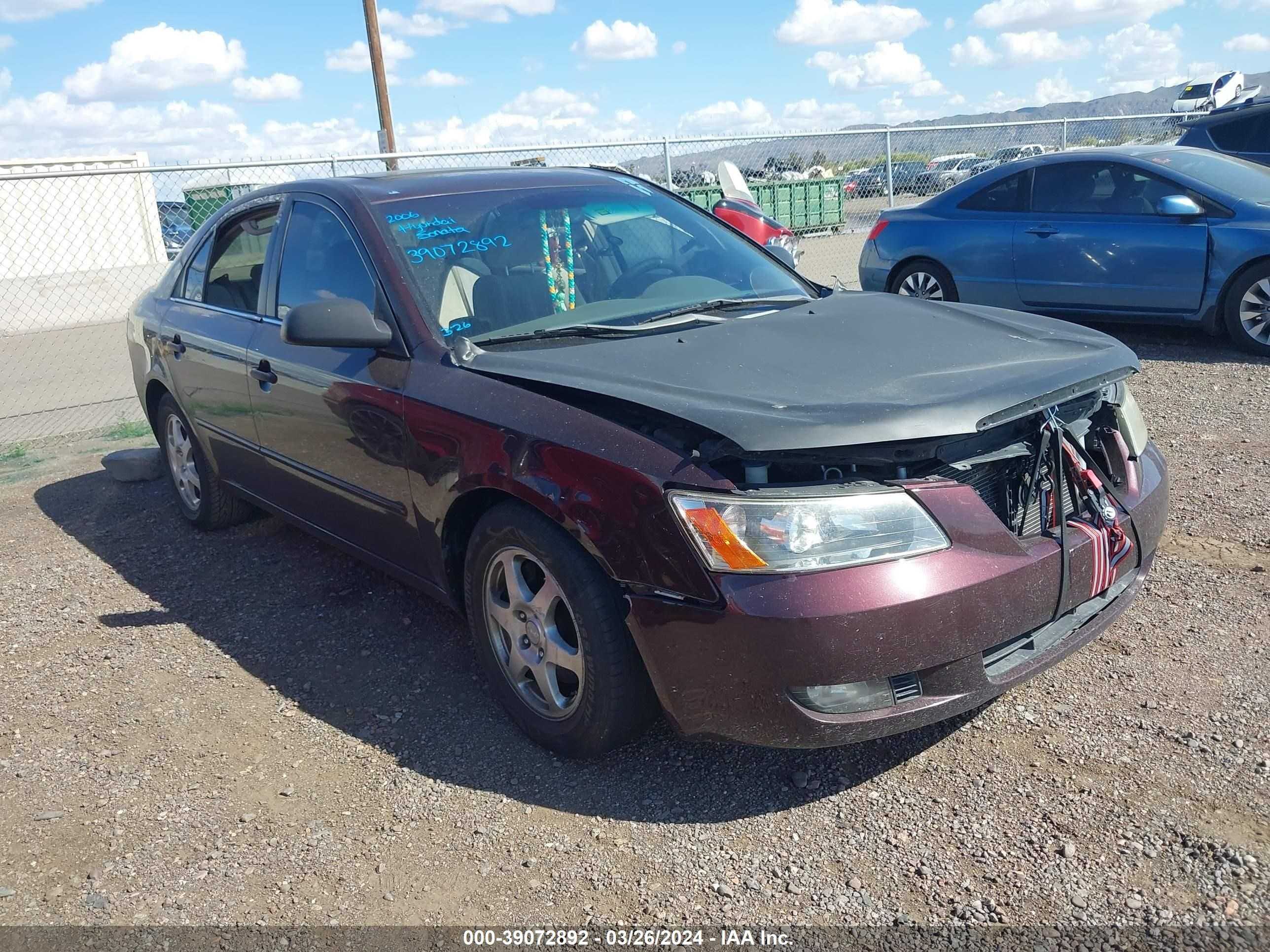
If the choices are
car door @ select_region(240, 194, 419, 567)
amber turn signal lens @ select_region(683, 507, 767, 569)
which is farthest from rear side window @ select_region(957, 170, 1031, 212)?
amber turn signal lens @ select_region(683, 507, 767, 569)

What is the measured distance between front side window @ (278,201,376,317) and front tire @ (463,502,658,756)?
1047 millimetres

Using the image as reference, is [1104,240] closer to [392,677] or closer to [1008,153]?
[392,677]

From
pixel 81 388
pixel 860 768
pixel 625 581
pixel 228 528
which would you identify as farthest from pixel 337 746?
pixel 81 388

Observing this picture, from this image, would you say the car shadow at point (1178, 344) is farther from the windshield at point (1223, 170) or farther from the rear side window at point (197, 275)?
the rear side window at point (197, 275)

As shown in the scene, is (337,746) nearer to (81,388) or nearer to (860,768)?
(860,768)

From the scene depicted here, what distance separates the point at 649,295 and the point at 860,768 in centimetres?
176

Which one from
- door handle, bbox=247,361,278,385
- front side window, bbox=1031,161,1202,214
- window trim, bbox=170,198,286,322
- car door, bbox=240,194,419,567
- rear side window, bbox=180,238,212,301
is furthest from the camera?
front side window, bbox=1031,161,1202,214

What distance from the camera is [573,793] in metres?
3.10

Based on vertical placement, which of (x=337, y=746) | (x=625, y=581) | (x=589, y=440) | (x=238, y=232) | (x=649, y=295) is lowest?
(x=337, y=746)

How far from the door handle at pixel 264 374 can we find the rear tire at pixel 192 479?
98cm

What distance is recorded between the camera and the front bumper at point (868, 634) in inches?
102

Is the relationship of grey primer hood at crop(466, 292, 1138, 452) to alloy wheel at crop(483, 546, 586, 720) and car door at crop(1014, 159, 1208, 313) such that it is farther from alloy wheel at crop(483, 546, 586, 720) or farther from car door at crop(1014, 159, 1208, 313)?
car door at crop(1014, 159, 1208, 313)

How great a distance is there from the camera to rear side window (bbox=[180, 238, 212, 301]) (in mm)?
5188

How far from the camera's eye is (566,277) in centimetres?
385
